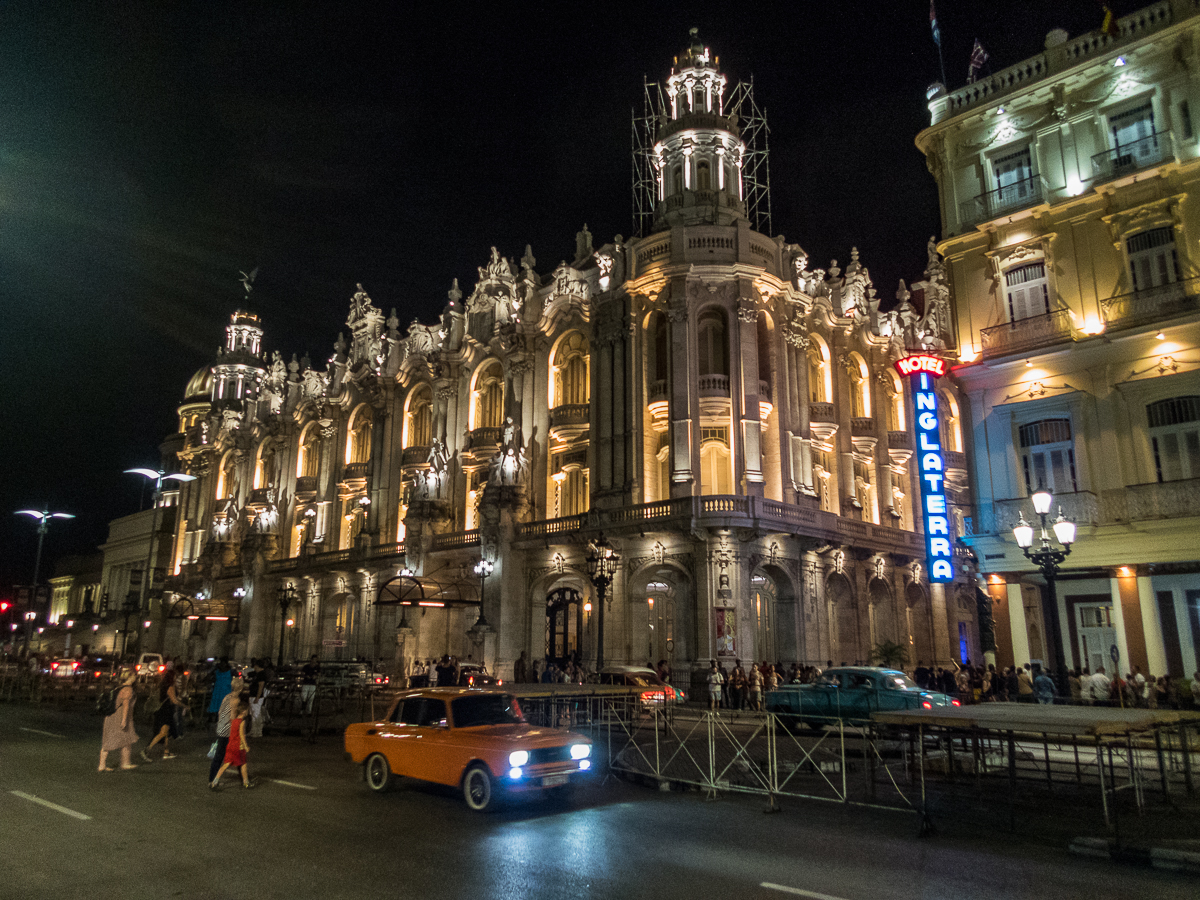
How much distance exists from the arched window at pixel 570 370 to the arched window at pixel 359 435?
16980mm

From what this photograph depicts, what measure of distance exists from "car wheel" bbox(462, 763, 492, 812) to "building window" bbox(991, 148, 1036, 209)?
75.3 ft

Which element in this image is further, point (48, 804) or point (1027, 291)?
point (1027, 291)

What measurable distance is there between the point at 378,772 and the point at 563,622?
2471 centimetres

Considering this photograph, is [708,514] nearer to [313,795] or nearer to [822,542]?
[822,542]

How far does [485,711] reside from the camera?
12.5 metres

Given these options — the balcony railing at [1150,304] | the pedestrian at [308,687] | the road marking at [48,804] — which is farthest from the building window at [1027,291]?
the road marking at [48,804]

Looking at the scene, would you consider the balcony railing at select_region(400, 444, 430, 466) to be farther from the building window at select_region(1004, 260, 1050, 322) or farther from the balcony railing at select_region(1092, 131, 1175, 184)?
the balcony railing at select_region(1092, 131, 1175, 184)

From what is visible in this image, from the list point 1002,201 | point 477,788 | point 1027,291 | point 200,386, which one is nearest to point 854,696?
point 477,788

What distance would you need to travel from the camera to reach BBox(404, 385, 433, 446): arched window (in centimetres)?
4831

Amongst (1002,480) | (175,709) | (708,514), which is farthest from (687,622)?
(175,709)

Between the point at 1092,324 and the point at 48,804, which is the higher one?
the point at 1092,324

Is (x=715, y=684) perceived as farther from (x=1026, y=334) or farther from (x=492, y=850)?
(x=492, y=850)

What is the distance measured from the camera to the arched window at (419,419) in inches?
1902

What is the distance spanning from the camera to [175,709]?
1620 cm
